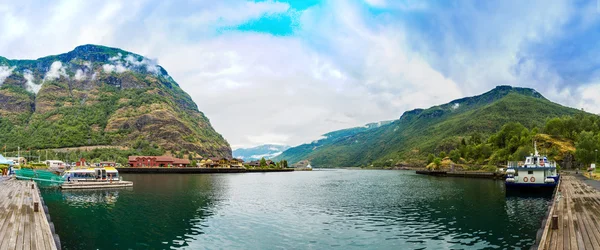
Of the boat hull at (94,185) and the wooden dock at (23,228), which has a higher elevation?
the wooden dock at (23,228)

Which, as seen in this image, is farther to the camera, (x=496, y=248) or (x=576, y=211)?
(x=576, y=211)

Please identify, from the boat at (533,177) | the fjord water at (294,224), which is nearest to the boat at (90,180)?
the fjord water at (294,224)

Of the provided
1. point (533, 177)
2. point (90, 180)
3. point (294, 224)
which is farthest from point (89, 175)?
point (533, 177)

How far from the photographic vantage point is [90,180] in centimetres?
8331

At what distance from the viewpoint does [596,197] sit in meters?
44.1

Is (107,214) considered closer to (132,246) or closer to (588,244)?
(132,246)

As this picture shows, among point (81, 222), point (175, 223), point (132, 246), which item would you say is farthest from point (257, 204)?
point (132, 246)

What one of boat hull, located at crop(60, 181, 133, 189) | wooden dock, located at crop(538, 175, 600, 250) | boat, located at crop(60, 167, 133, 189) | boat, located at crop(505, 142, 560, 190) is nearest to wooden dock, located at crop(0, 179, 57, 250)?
wooden dock, located at crop(538, 175, 600, 250)

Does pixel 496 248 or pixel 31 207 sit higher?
pixel 31 207

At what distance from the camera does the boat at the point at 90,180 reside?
259 feet

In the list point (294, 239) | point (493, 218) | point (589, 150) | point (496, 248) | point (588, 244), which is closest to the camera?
point (588, 244)

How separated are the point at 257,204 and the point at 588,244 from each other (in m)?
43.3

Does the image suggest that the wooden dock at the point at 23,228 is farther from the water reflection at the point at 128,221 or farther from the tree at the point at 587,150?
the tree at the point at 587,150

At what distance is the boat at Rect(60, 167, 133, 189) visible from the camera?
78931 mm
